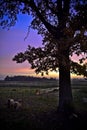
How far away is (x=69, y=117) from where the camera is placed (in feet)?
59.4

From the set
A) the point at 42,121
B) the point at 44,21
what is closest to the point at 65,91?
the point at 42,121

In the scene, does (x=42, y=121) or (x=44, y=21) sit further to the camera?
(x=44, y=21)

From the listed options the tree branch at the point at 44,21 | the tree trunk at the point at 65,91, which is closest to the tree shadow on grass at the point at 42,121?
the tree trunk at the point at 65,91

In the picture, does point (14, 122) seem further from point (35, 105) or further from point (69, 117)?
point (35, 105)

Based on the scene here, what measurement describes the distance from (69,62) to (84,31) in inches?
86.1

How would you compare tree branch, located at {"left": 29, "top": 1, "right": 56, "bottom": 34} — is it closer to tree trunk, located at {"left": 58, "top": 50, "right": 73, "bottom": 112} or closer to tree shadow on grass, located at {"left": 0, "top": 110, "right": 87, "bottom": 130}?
tree trunk, located at {"left": 58, "top": 50, "right": 73, "bottom": 112}

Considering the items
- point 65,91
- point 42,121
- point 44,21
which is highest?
point 44,21

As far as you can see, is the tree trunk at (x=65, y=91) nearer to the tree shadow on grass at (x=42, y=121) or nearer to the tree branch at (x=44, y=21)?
the tree shadow on grass at (x=42, y=121)

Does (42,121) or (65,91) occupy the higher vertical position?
(65,91)

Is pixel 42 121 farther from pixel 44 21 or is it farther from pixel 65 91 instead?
pixel 44 21

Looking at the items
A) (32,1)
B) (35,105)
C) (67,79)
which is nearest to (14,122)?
(67,79)

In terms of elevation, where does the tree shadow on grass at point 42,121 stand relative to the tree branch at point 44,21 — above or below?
below

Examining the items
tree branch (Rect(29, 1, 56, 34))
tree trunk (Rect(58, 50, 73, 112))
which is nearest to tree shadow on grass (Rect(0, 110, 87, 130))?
tree trunk (Rect(58, 50, 73, 112))

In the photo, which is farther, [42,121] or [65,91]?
[65,91]
